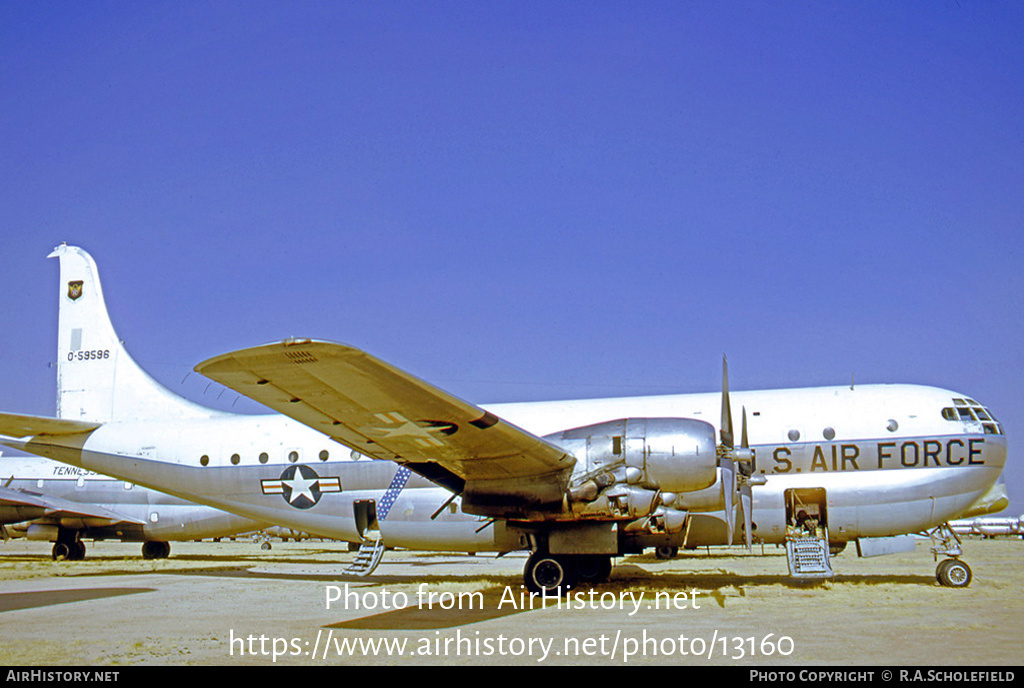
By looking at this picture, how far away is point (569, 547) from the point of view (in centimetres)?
1412

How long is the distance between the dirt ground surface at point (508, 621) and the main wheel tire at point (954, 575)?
265 mm

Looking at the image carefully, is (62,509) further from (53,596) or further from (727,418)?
(727,418)

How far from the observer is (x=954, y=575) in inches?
638

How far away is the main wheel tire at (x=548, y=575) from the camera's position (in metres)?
14.1

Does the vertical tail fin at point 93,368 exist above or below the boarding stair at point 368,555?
above

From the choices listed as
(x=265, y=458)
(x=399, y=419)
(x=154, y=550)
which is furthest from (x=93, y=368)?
(x=399, y=419)

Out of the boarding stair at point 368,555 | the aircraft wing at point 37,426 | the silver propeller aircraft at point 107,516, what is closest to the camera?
the boarding stair at point 368,555

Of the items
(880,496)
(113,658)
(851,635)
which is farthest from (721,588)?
(113,658)

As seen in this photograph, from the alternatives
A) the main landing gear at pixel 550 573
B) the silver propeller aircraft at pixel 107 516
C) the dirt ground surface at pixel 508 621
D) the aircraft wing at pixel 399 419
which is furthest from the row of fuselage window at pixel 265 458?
the silver propeller aircraft at pixel 107 516

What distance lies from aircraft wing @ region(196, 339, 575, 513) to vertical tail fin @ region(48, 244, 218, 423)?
10093mm

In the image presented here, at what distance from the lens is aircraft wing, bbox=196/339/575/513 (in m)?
9.50

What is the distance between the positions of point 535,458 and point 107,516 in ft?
71.0

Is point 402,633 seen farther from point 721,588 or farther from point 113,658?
point 721,588

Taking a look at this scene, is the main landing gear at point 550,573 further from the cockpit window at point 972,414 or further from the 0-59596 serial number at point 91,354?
the 0-59596 serial number at point 91,354
